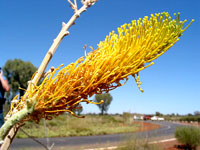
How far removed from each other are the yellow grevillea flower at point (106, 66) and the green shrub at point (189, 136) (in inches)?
614

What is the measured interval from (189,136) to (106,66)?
16.0m

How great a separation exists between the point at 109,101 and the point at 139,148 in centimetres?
5466

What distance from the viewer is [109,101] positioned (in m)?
65.1

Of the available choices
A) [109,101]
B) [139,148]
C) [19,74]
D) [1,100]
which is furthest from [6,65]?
[109,101]

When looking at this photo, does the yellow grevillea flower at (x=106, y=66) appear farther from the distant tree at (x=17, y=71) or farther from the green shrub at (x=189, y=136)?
the distant tree at (x=17, y=71)

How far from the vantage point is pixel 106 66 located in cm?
99

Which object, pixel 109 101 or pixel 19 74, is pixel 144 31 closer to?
pixel 19 74

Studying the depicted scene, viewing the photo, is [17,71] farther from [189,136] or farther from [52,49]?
[52,49]

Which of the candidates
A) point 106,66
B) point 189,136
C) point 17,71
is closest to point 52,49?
point 106,66

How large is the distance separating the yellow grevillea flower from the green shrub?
15.6 m

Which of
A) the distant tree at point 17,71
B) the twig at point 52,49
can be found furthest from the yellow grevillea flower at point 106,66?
the distant tree at point 17,71

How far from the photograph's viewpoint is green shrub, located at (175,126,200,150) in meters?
14.8

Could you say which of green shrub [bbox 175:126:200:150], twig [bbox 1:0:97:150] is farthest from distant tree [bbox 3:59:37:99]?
twig [bbox 1:0:97:150]

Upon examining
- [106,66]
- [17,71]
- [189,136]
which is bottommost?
[189,136]
